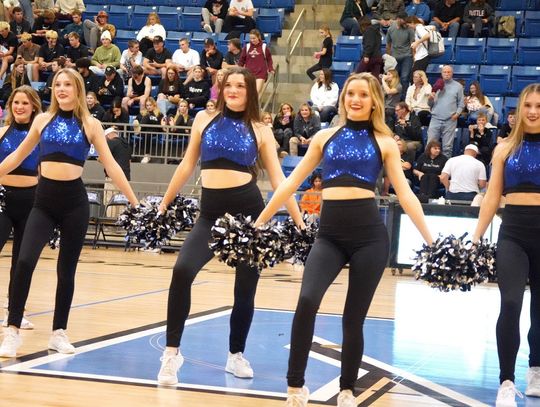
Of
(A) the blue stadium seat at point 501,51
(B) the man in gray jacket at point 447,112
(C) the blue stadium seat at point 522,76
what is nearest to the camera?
(B) the man in gray jacket at point 447,112

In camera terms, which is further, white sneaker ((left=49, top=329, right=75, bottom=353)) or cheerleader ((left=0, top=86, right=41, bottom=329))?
cheerleader ((left=0, top=86, right=41, bottom=329))

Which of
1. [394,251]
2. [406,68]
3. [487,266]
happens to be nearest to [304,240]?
[487,266]

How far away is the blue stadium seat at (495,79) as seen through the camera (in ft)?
48.5

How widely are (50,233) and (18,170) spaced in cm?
85

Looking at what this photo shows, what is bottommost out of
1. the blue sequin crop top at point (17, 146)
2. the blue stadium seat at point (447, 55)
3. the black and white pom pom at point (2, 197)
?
the black and white pom pom at point (2, 197)

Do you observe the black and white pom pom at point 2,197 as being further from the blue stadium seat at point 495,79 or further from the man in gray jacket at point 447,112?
the blue stadium seat at point 495,79

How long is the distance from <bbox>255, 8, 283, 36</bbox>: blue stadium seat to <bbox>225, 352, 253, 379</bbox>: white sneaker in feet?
42.3

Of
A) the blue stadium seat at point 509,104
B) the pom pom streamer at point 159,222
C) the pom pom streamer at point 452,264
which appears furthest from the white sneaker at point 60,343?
the blue stadium seat at point 509,104

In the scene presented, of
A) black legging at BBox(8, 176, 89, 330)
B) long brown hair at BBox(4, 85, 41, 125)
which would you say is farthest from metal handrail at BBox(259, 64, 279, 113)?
black legging at BBox(8, 176, 89, 330)

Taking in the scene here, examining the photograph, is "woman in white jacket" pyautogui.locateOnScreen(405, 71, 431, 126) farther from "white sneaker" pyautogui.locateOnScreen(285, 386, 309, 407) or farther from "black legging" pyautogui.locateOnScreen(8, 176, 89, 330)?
"white sneaker" pyautogui.locateOnScreen(285, 386, 309, 407)

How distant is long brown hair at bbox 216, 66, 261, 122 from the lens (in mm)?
4871

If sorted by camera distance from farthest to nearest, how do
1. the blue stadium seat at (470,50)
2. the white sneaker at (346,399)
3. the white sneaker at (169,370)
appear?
the blue stadium seat at (470,50), the white sneaker at (169,370), the white sneaker at (346,399)

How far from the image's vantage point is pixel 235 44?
15.2 metres

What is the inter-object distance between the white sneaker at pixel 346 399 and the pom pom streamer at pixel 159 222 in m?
1.49
